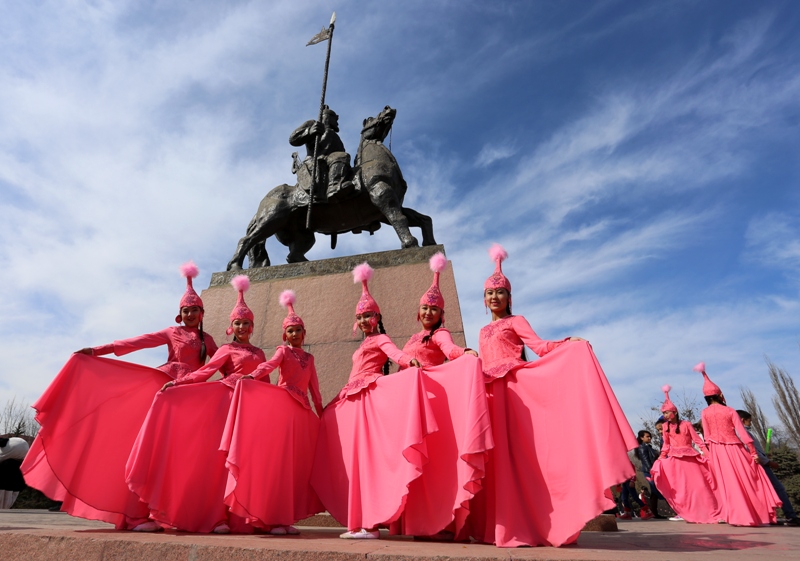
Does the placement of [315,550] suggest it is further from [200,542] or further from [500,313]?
[500,313]

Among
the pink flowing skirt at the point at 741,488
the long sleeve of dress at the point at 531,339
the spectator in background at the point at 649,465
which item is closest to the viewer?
the long sleeve of dress at the point at 531,339

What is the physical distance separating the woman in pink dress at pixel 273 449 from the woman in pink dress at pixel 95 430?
837mm

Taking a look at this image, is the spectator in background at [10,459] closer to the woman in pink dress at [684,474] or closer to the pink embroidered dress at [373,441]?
the pink embroidered dress at [373,441]

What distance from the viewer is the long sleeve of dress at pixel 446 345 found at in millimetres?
4232

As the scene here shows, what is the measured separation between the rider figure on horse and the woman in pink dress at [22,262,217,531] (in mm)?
4633

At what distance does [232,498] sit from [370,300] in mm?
1931

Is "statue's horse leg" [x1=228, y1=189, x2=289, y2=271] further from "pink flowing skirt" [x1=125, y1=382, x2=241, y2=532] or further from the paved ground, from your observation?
the paved ground

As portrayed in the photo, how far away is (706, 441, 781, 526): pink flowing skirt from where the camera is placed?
8.15 metres

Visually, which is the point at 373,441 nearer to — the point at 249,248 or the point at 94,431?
the point at 94,431

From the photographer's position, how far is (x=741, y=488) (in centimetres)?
829

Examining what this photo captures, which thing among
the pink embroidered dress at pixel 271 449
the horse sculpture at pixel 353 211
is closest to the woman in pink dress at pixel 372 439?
the pink embroidered dress at pixel 271 449

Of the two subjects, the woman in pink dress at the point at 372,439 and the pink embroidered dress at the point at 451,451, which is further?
the woman in pink dress at the point at 372,439

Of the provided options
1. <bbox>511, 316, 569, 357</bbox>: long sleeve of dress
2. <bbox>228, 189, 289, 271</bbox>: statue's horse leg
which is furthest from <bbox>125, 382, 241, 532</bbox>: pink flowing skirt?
<bbox>228, 189, 289, 271</bbox>: statue's horse leg

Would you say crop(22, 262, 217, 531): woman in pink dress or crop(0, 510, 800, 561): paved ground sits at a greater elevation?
crop(22, 262, 217, 531): woman in pink dress
